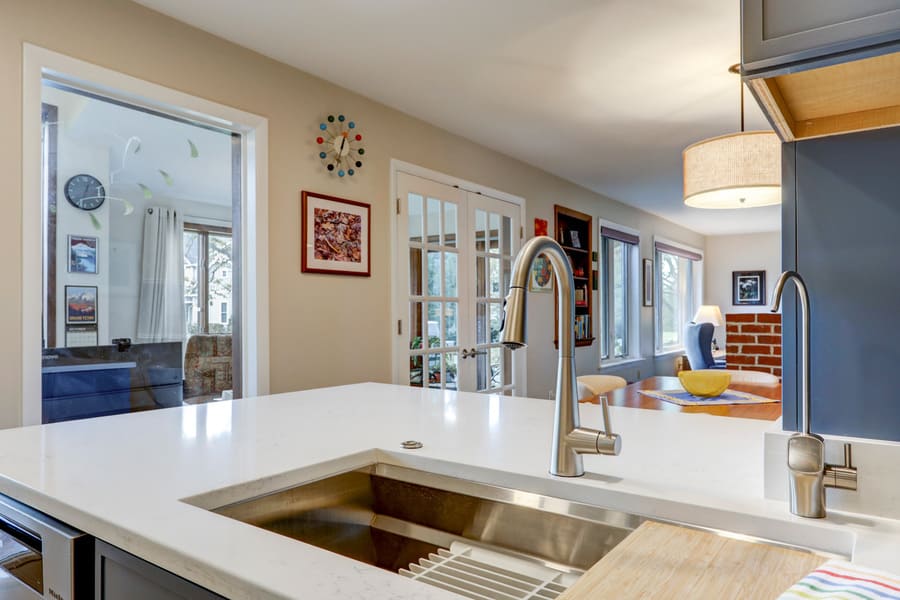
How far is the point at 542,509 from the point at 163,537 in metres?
0.53

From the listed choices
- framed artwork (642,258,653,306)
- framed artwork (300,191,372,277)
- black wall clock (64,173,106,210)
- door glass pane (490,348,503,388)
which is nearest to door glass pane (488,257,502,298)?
door glass pane (490,348,503,388)

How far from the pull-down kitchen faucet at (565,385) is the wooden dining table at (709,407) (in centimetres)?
145

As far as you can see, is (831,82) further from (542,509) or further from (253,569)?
(253,569)

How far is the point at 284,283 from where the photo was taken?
296 cm

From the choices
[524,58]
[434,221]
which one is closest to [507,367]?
[434,221]

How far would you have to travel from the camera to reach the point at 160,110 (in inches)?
101

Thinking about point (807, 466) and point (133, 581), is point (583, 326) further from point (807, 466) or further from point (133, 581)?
point (133, 581)

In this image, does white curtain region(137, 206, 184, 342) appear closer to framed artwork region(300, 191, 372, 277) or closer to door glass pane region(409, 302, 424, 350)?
framed artwork region(300, 191, 372, 277)

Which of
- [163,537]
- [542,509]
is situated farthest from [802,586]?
[163,537]

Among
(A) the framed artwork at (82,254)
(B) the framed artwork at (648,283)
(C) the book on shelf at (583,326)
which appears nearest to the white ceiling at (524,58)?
(A) the framed artwork at (82,254)

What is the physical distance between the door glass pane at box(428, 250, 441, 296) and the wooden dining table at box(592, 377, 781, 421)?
1.41 metres

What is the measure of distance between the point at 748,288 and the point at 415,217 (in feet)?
24.6

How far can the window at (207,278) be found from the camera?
8.91 ft

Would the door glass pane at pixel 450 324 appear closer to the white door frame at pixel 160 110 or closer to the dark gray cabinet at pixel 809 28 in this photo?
the white door frame at pixel 160 110
